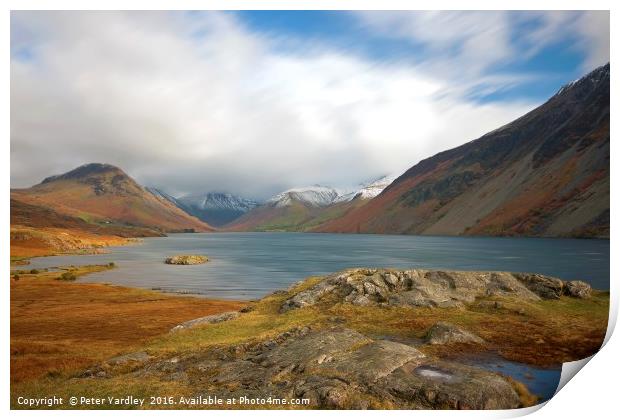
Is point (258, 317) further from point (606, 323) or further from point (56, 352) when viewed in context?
point (606, 323)

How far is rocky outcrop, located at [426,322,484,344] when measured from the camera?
76.5 feet

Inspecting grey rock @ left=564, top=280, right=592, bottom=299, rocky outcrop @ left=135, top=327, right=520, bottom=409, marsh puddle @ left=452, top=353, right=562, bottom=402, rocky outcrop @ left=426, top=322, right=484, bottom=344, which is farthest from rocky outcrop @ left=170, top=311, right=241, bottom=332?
grey rock @ left=564, top=280, right=592, bottom=299

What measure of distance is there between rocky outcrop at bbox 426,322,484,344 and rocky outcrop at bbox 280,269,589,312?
890 cm

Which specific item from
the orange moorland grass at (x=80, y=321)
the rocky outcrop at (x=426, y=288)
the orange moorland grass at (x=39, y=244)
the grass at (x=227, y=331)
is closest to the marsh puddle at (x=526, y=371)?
the grass at (x=227, y=331)

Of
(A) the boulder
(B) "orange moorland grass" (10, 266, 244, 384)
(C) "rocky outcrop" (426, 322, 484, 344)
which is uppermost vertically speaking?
(C) "rocky outcrop" (426, 322, 484, 344)

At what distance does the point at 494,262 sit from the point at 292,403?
93.8 meters

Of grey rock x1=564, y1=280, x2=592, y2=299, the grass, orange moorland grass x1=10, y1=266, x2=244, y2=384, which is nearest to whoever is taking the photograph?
the grass

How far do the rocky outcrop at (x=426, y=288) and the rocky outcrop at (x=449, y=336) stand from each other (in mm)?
8896

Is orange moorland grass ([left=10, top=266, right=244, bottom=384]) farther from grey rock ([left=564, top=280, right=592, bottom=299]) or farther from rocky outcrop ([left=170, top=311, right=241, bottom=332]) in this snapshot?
grey rock ([left=564, top=280, right=592, bottom=299])

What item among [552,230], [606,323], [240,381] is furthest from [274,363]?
[552,230]

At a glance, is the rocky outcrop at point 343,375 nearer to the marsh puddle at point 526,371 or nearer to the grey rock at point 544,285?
the marsh puddle at point 526,371

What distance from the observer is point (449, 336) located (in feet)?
77.3

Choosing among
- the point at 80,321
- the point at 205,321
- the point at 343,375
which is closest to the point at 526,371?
the point at 343,375

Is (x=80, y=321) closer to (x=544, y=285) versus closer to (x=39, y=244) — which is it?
(x=544, y=285)
